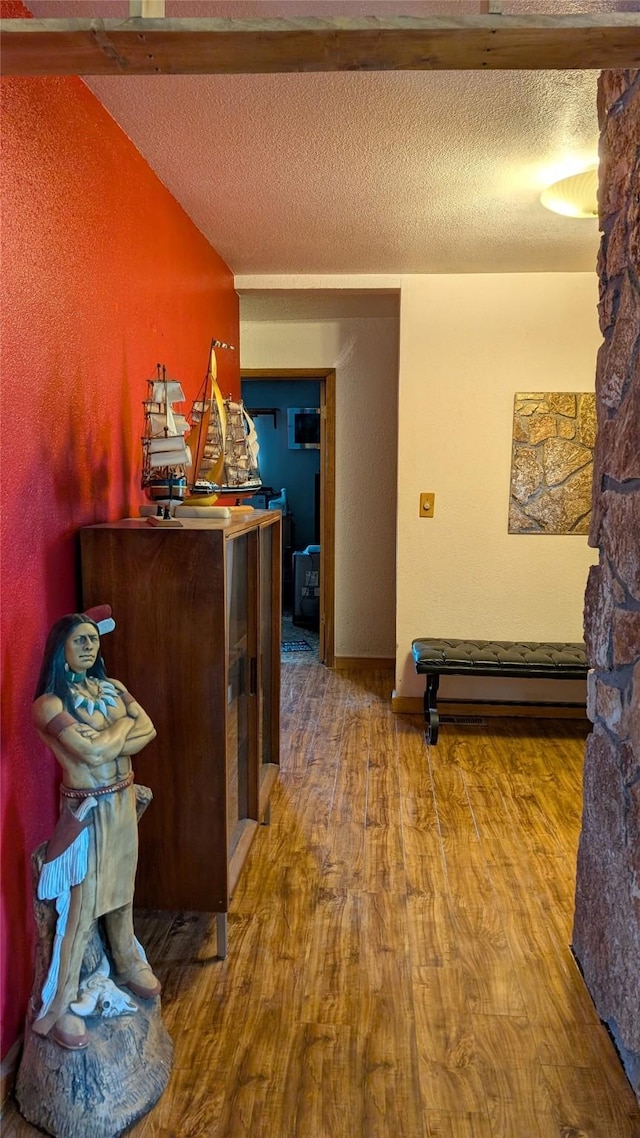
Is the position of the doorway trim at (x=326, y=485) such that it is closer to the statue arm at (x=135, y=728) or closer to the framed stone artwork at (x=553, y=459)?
the framed stone artwork at (x=553, y=459)

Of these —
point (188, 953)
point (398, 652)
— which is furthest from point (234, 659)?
point (398, 652)

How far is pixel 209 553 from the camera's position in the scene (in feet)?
6.08

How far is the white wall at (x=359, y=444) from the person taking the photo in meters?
4.86

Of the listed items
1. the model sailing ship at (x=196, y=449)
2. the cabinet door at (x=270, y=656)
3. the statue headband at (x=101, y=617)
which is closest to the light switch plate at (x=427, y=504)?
the cabinet door at (x=270, y=656)

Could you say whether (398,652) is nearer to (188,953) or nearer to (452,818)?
(452,818)

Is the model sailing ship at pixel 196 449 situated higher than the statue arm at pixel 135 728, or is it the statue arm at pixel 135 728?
the model sailing ship at pixel 196 449

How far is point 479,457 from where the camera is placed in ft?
13.2

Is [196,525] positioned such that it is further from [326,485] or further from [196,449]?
[326,485]

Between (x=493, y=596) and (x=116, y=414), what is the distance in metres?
2.57

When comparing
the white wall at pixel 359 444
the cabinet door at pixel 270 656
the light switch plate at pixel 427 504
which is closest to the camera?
the cabinet door at pixel 270 656

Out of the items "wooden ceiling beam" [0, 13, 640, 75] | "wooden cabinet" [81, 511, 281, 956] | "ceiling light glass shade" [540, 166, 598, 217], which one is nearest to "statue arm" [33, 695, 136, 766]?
"wooden cabinet" [81, 511, 281, 956]

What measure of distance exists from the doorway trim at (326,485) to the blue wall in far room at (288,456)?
237cm

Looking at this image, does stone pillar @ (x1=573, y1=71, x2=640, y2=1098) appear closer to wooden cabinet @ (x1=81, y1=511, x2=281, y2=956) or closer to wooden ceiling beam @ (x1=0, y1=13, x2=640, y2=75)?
wooden ceiling beam @ (x1=0, y1=13, x2=640, y2=75)

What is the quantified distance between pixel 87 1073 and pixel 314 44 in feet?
6.14
